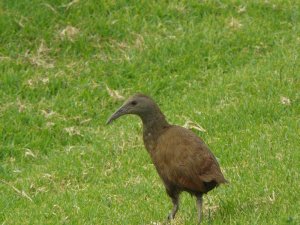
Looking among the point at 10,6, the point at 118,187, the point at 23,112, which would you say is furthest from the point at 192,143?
the point at 10,6

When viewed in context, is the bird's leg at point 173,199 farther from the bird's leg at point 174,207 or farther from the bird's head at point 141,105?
the bird's head at point 141,105

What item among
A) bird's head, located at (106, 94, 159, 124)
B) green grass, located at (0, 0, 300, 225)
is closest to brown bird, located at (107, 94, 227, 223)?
bird's head, located at (106, 94, 159, 124)

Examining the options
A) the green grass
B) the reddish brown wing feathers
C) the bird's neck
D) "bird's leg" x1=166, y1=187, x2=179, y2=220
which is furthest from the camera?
the green grass

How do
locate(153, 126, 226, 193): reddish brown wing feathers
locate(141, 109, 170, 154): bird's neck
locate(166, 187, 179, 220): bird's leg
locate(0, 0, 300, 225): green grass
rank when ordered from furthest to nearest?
locate(0, 0, 300, 225): green grass → locate(141, 109, 170, 154): bird's neck → locate(166, 187, 179, 220): bird's leg → locate(153, 126, 226, 193): reddish brown wing feathers

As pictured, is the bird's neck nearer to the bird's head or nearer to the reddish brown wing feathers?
the bird's head

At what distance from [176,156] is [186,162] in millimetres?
135

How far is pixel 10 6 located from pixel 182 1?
115 inches

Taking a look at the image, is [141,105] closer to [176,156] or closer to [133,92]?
[176,156]

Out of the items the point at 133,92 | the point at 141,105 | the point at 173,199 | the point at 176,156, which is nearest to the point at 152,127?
the point at 141,105

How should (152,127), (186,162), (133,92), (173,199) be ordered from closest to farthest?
(186,162) < (173,199) < (152,127) < (133,92)

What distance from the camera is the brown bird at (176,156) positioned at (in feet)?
25.4

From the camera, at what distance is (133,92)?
12.9 metres

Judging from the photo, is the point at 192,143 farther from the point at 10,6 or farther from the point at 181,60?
the point at 10,6

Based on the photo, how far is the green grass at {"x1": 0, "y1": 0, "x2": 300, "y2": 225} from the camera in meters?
8.91
